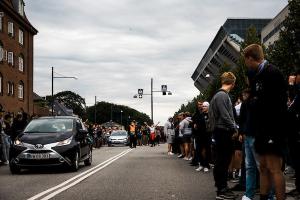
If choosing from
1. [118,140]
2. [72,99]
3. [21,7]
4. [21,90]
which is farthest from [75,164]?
[72,99]

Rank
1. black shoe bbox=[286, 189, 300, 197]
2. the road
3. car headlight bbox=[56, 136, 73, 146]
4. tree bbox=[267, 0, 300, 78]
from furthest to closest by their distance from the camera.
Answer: tree bbox=[267, 0, 300, 78], car headlight bbox=[56, 136, 73, 146], the road, black shoe bbox=[286, 189, 300, 197]

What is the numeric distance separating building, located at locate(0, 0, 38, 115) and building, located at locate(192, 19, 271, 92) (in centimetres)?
3026

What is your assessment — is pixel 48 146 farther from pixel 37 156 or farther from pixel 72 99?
pixel 72 99

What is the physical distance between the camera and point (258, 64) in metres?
6.36

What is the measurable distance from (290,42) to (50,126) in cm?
1594

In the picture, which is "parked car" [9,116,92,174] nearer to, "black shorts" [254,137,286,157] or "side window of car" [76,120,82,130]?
"side window of car" [76,120,82,130]

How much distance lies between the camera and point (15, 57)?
2199 inches

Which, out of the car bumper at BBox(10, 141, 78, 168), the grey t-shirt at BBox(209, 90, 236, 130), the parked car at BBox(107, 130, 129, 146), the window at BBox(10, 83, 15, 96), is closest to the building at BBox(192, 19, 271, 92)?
the window at BBox(10, 83, 15, 96)

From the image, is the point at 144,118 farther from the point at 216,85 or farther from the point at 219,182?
the point at 219,182

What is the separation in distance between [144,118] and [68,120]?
17624 centimetres

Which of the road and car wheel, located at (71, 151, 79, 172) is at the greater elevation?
car wheel, located at (71, 151, 79, 172)

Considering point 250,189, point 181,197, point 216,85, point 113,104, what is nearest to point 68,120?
point 181,197

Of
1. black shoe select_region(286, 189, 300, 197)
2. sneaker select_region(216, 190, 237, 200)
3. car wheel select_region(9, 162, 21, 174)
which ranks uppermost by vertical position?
car wheel select_region(9, 162, 21, 174)

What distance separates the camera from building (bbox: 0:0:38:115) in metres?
52.0
